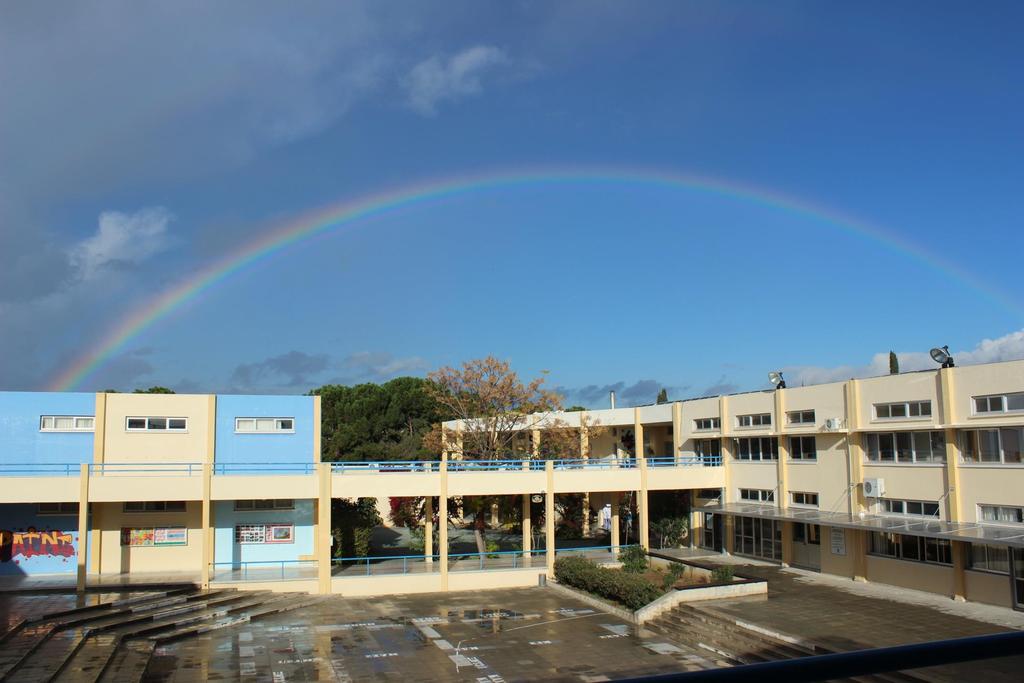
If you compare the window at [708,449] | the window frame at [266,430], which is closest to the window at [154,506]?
the window frame at [266,430]

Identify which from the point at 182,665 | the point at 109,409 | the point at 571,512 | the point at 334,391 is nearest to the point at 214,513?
the point at 109,409

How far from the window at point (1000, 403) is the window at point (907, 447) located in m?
1.39

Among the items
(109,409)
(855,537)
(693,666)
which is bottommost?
(693,666)

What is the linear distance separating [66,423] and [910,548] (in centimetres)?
2683

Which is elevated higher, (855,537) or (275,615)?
(855,537)

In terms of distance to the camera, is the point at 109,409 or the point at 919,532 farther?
the point at 109,409

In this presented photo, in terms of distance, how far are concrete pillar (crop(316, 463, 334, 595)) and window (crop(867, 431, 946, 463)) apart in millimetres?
17277

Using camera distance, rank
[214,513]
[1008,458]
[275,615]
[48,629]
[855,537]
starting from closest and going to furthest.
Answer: [48,629] < [1008,458] < [275,615] < [855,537] < [214,513]

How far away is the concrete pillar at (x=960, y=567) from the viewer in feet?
73.0

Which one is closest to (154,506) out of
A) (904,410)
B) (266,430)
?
(266,430)

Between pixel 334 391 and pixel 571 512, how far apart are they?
27306 mm

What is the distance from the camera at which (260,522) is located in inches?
1122

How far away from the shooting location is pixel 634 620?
883 inches

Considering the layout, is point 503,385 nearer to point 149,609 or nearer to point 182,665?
point 149,609
